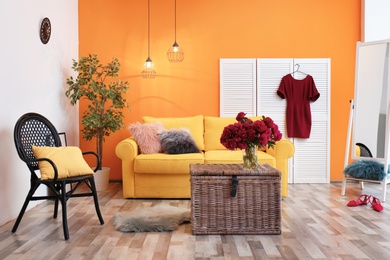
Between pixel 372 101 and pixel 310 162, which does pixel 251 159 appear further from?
pixel 310 162

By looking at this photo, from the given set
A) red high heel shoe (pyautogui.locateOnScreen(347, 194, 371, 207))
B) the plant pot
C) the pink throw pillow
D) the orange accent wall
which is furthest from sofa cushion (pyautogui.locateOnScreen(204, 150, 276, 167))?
the plant pot

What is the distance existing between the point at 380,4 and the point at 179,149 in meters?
3.46

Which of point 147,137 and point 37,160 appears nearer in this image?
point 37,160

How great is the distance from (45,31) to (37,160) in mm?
1940

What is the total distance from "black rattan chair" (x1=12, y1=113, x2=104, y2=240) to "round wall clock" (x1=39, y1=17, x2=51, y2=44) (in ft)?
3.86

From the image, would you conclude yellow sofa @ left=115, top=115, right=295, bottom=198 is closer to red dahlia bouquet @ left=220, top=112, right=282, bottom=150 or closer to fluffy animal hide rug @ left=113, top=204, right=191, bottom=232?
fluffy animal hide rug @ left=113, top=204, right=191, bottom=232

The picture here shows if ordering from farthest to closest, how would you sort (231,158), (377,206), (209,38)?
(209,38)
(231,158)
(377,206)

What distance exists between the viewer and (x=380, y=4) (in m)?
5.78

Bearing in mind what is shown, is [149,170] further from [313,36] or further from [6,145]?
[313,36]

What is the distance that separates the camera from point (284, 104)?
5.80 meters

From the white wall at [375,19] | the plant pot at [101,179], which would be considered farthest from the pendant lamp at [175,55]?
the white wall at [375,19]

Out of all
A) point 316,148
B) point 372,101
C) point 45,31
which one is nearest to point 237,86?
point 316,148

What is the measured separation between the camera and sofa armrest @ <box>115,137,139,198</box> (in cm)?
481

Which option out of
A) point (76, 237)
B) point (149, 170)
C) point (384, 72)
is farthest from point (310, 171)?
point (76, 237)
